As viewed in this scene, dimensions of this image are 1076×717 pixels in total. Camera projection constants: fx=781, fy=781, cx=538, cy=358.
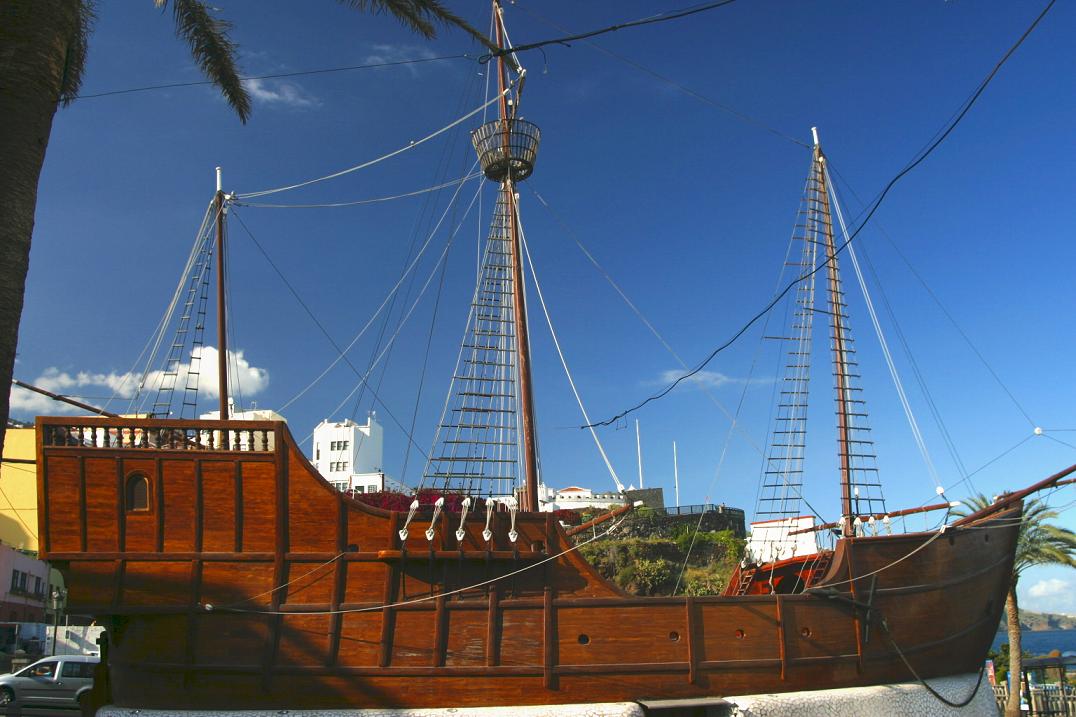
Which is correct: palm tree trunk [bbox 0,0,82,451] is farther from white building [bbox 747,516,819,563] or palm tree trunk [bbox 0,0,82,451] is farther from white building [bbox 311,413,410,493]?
white building [bbox 311,413,410,493]

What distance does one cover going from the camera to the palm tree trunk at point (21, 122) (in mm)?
5785

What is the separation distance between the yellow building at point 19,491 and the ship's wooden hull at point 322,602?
→ 28634 mm

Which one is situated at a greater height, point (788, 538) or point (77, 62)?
point (77, 62)

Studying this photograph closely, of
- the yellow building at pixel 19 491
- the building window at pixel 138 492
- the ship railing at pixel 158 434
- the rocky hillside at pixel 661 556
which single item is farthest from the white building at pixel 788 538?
the yellow building at pixel 19 491

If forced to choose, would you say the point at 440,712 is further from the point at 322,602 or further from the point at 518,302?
the point at 518,302

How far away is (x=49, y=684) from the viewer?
15.1 meters

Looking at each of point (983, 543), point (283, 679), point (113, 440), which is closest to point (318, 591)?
point (283, 679)

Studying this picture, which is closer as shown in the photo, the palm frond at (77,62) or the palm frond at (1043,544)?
the palm frond at (77,62)

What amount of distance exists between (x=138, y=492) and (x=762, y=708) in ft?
28.0

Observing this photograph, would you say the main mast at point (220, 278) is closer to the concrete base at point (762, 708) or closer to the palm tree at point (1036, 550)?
the concrete base at point (762, 708)

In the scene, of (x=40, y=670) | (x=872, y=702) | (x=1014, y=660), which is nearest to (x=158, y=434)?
(x=40, y=670)

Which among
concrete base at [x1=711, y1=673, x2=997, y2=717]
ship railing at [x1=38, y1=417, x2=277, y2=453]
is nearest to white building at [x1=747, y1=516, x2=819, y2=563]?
concrete base at [x1=711, y1=673, x2=997, y2=717]

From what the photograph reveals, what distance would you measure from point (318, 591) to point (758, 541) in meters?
25.4

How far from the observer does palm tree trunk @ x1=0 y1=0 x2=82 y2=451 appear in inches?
228
